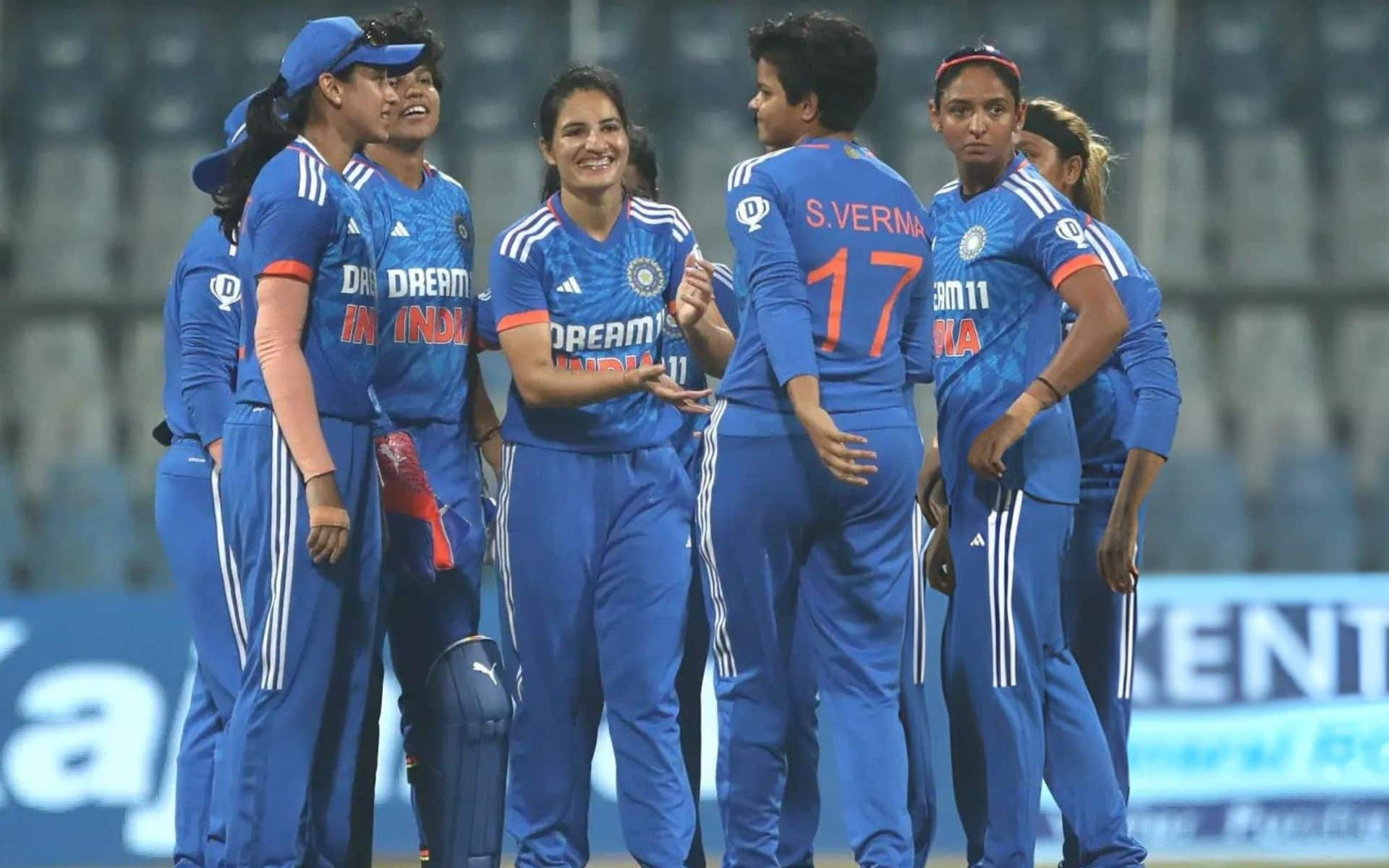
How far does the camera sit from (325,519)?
4.04 m

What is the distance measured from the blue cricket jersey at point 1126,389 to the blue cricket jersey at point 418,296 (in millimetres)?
1471

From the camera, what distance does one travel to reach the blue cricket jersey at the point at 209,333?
16.2ft

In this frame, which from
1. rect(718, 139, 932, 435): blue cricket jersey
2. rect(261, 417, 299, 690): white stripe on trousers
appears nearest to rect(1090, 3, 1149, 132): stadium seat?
rect(718, 139, 932, 435): blue cricket jersey

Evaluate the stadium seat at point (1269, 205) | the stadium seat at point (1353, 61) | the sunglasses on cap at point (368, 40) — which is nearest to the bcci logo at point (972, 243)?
the sunglasses on cap at point (368, 40)

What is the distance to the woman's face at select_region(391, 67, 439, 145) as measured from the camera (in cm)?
470

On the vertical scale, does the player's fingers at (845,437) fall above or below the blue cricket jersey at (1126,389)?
below

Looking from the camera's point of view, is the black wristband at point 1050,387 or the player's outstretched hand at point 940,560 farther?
the player's outstretched hand at point 940,560

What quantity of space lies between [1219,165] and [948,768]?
440 centimetres

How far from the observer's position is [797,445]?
4.41 metres

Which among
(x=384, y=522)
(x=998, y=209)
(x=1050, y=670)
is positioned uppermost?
(x=998, y=209)

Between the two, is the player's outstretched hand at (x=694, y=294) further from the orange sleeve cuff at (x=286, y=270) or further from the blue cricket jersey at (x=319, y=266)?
the orange sleeve cuff at (x=286, y=270)

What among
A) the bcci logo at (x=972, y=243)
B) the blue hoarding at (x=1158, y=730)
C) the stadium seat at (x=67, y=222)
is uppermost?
the stadium seat at (x=67, y=222)

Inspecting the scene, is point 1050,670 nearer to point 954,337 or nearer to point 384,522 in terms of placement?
point 954,337

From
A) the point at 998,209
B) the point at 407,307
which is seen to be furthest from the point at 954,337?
the point at 407,307
